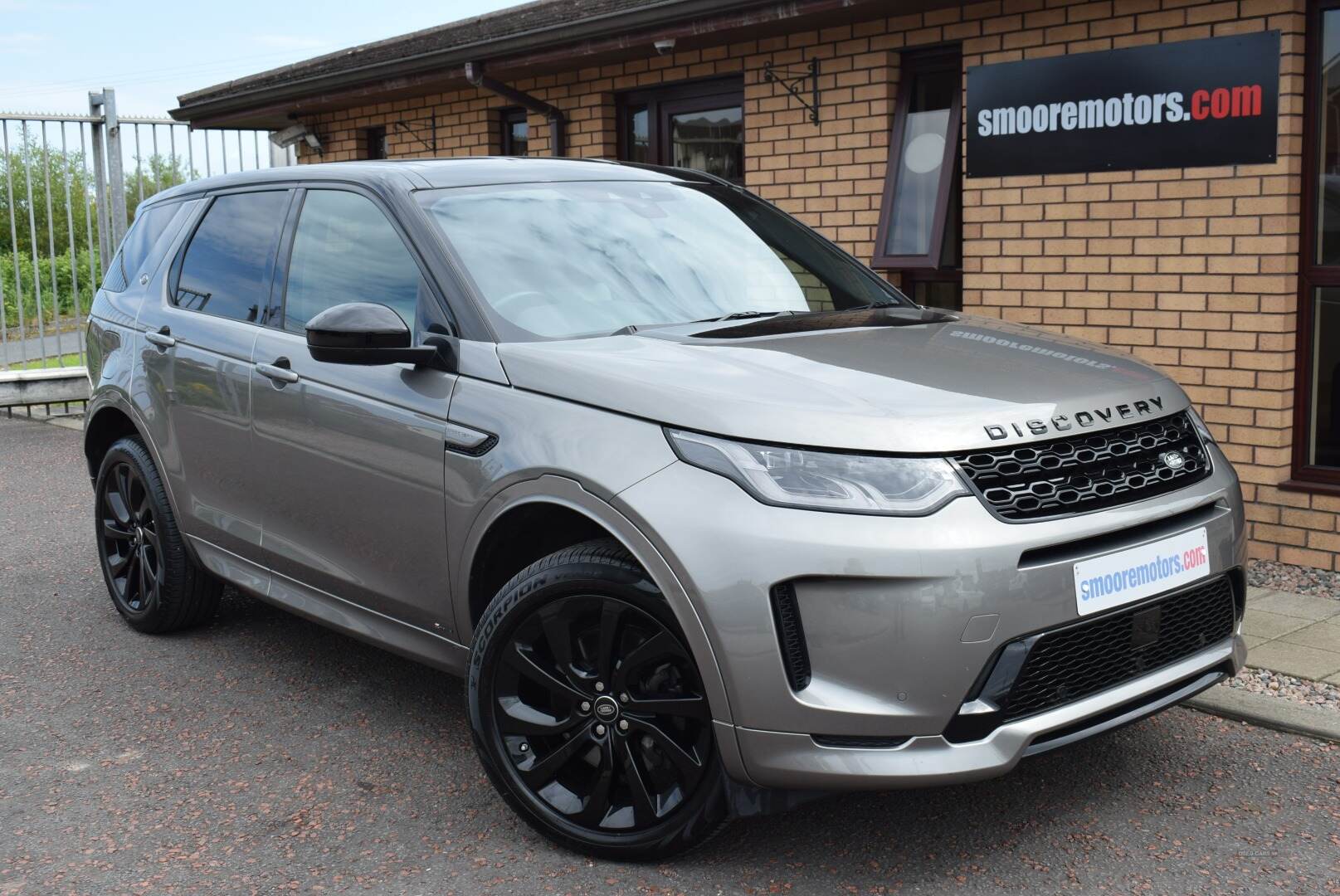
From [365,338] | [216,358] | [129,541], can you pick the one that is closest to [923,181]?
[216,358]

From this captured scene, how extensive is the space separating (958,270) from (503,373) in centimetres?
457

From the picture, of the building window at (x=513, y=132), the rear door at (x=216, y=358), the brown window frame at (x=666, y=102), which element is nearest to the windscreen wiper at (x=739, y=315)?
the rear door at (x=216, y=358)

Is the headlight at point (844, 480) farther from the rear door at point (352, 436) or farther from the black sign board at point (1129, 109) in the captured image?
the black sign board at point (1129, 109)

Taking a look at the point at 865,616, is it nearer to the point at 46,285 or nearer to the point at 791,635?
the point at 791,635

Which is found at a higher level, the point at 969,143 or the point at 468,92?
the point at 468,92

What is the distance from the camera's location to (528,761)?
3490 mm

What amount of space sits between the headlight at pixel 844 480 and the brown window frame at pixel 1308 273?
12.2 feet

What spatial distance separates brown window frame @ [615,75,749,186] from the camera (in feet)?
28.8

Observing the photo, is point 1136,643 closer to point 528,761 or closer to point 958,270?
point 528,761

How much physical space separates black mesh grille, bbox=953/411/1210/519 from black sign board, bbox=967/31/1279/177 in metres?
3.10

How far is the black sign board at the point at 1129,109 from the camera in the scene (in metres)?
5.98

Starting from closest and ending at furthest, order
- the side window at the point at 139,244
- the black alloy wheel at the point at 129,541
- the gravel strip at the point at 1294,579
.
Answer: the black alloy wheel at the point at 129,541 < the side window at the point at 139,244 < the gravel strip at the point at 1294,579

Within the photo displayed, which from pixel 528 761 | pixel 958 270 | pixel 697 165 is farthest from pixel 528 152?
pixel 528 761

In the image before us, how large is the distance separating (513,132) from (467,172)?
6.76 metres
